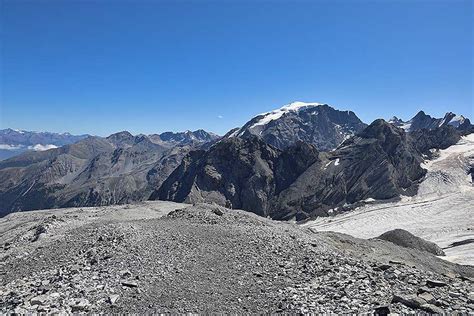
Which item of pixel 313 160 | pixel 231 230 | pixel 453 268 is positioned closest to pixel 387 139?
pixel 313 160

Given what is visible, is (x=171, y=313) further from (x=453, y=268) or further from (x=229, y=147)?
(x=229, y=147)

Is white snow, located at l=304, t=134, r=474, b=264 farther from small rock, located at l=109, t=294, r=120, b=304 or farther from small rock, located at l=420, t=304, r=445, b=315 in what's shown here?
small rock, located at l=109, t=294, r=120, b=304

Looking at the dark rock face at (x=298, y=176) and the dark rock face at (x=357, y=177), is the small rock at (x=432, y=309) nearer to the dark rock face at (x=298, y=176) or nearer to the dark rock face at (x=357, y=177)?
the dark rock face at (x=298, y=176)

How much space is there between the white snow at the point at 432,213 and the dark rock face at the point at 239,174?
103 ft

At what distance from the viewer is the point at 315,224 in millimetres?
117062

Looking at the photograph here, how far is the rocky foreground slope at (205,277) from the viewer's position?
15.5 m

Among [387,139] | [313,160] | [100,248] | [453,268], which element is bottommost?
[453,268]

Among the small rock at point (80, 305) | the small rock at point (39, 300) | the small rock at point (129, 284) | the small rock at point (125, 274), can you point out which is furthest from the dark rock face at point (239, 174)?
the small rock at point (80, 305)

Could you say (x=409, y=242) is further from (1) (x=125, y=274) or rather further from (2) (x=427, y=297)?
(1) (x=125, y=274)

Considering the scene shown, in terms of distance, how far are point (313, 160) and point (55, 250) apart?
141255mm

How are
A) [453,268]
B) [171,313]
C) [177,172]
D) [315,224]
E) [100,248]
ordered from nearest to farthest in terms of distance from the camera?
[171,313] < [100,248] < [453,268] < [315,224] < [177,172]

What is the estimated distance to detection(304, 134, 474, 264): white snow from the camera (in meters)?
91.0

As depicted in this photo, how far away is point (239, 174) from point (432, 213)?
234 ft

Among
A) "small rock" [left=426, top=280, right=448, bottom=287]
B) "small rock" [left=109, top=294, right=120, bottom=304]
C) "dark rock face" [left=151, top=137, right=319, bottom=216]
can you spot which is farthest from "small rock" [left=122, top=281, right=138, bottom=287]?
"dark rock face" [left=151, top=137, right=319, bottom=216]
